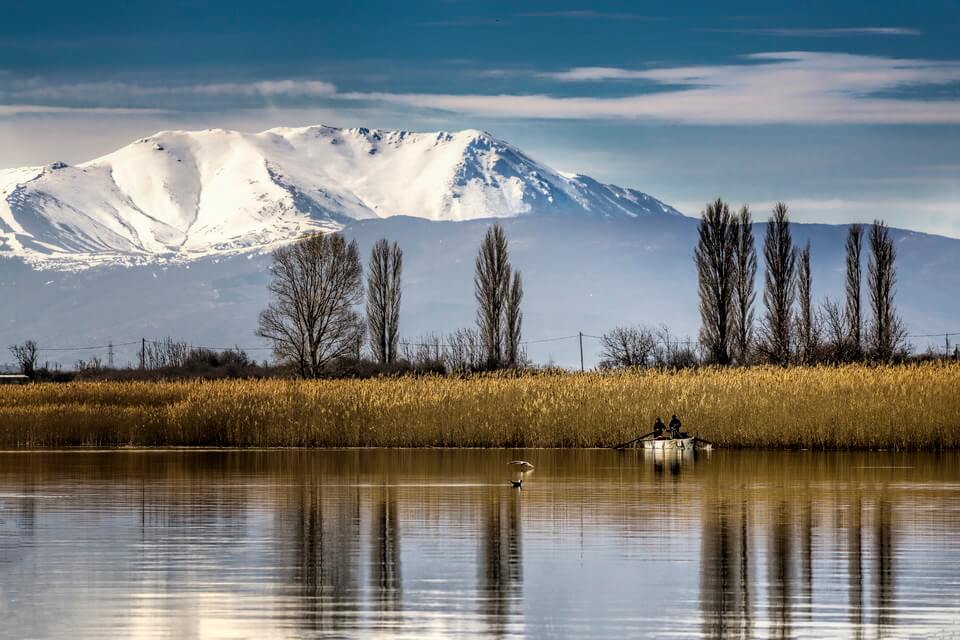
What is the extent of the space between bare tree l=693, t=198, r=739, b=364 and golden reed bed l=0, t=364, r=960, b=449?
29004 millimetres

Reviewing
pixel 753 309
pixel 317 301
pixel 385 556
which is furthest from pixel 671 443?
pixel 317 301

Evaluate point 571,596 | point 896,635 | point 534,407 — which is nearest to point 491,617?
point 571,596

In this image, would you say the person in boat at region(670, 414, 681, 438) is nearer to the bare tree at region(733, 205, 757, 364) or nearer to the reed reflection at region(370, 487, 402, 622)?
the reed reflection at region(370, 487, 402, 622)

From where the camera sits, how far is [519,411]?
4400 cm

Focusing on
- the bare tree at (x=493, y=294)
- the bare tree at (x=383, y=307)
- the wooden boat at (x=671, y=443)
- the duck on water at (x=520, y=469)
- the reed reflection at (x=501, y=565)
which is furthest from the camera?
the bare tree at (x=383, y=307)

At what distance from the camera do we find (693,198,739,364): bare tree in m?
77.1

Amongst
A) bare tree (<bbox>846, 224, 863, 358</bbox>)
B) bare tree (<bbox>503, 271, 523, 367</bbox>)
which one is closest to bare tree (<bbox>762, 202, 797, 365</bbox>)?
bare tree (<bbox>846, 224, 863, 358</bbox>)

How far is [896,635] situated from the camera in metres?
14.0

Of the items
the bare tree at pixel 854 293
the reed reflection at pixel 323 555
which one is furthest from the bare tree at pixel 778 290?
the reed reflection at pixel 323 555

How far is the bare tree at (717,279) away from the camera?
77.1 meters

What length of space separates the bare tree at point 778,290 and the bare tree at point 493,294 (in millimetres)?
13858

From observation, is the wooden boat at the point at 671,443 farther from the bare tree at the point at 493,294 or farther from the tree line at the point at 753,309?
the bare tree at the point at 493,294

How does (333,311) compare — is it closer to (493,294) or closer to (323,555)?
(493,294)

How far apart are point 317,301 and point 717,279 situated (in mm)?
22813
